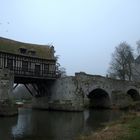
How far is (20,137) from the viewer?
1567cm

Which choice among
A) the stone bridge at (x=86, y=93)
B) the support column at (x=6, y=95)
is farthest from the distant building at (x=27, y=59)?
the support column at (x=6, y=95)

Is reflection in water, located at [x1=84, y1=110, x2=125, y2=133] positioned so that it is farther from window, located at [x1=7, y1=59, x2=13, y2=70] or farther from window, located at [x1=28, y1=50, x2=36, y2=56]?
window, located at [x1=28, y1=50, x2=36, y2=56]

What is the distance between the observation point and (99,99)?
4188 centimetres

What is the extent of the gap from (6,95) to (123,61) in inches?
1065

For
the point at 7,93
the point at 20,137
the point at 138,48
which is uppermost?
the point at 138,48

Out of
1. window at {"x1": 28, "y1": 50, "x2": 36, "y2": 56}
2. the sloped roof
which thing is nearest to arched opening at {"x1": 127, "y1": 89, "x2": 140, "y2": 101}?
the sloped roof

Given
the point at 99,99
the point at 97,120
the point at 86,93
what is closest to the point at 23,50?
the point at 86,93

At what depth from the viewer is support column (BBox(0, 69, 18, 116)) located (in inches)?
1020

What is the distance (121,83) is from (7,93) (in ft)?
61.2

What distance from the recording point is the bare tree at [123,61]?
4988 centimetres

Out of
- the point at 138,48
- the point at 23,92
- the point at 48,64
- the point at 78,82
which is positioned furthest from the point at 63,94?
the point at 23,92

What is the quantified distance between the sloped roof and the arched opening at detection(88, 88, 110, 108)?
7.55 metres

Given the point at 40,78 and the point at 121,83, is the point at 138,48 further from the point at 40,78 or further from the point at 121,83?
the point at 40,78

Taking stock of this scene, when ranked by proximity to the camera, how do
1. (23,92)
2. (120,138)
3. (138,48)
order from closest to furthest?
(120,138) → (138,48) → (23,92)
